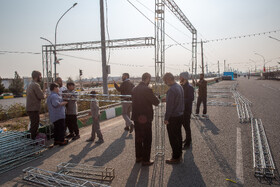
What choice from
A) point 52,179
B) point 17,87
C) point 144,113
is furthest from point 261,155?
point 17,87

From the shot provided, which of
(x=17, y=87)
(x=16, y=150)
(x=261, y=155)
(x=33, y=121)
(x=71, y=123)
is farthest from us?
(x=17, y=87)

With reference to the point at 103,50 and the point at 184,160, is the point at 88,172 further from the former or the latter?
the point at 103,50

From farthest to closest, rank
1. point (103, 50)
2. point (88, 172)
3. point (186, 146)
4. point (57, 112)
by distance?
1. point (103, 50)
2. point (57, 112)
3. point (186, 146)
4. point (88, 172)

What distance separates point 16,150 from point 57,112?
4.51 feet

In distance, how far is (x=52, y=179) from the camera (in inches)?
148

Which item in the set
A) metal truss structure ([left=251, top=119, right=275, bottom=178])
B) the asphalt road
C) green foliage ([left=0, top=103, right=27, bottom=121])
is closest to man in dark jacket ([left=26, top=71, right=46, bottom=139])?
the asphalt road

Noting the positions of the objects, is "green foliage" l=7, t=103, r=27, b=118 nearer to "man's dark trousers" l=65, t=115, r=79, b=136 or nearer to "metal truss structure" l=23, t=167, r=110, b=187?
"man's dark trousers" l=65, t=115, r=79, b=136

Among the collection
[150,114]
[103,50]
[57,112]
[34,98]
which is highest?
[103,50]

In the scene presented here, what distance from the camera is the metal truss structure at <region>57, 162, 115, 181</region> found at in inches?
151

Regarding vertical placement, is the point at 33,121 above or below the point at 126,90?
below

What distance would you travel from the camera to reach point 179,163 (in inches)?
175

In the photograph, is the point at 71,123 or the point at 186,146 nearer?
the point at 186,146

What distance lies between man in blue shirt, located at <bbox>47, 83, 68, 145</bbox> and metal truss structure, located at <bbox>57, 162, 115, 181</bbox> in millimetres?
1689

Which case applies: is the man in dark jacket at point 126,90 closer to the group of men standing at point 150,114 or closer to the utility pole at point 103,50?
the group of men standing at point 150,114
